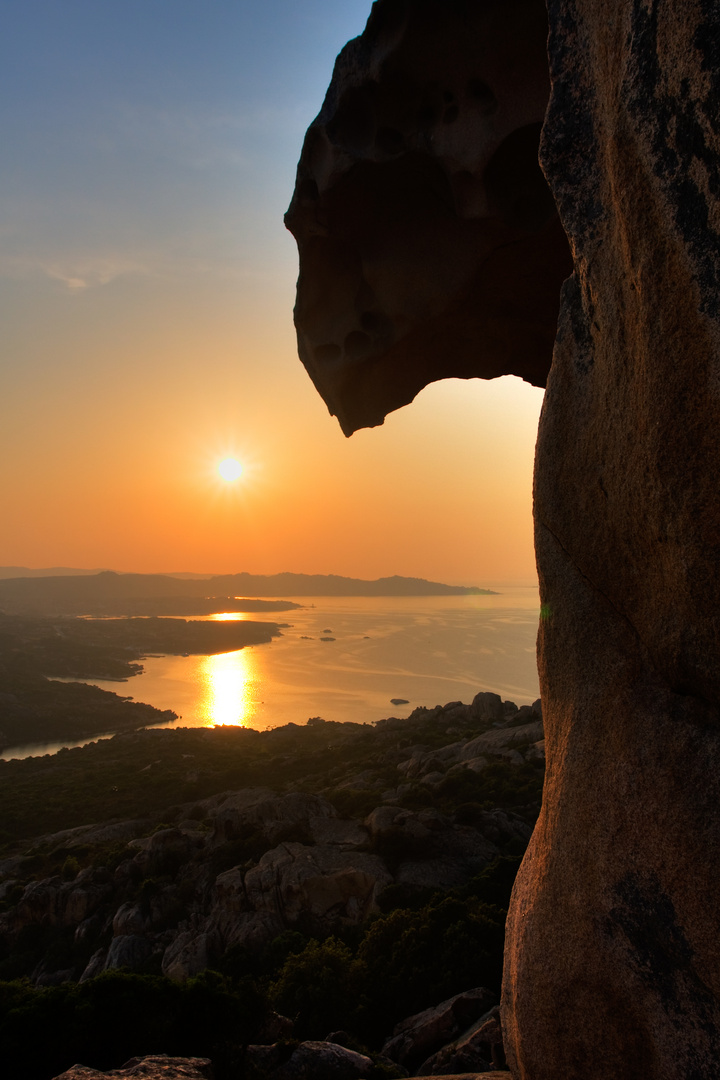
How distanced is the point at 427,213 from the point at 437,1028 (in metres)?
12.1

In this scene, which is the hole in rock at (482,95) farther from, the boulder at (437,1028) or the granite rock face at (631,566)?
the boulder at (437,1028)

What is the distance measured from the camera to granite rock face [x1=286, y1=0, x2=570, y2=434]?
7.27m

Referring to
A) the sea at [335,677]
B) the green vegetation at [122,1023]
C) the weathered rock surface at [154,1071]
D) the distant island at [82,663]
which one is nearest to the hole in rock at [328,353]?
the weathered rock surface at [154,1071]

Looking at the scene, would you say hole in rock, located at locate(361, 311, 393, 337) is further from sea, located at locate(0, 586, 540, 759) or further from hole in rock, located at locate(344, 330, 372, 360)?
sea, located at locate(0, 586, 540, 759)

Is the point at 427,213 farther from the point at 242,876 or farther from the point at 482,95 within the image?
the point at 242,876

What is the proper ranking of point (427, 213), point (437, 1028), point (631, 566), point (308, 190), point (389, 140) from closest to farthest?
point (631, 566) → point (389, 140) → point (308, 190) → point (427, 213) → point (437, 1028)

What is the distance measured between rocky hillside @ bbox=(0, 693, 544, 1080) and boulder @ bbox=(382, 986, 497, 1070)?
90mm

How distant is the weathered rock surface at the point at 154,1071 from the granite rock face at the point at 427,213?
8.28 metres

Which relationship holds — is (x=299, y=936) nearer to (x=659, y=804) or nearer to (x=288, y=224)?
(x=659, y=804)

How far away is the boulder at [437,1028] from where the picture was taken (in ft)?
31.4

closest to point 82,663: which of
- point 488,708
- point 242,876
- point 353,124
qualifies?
point 488,708

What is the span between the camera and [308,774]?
3047cm

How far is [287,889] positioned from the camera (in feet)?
53.2

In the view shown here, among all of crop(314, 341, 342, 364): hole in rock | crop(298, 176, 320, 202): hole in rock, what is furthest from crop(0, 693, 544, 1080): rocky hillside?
crop(298, 176, 320, 202): hole in rock
